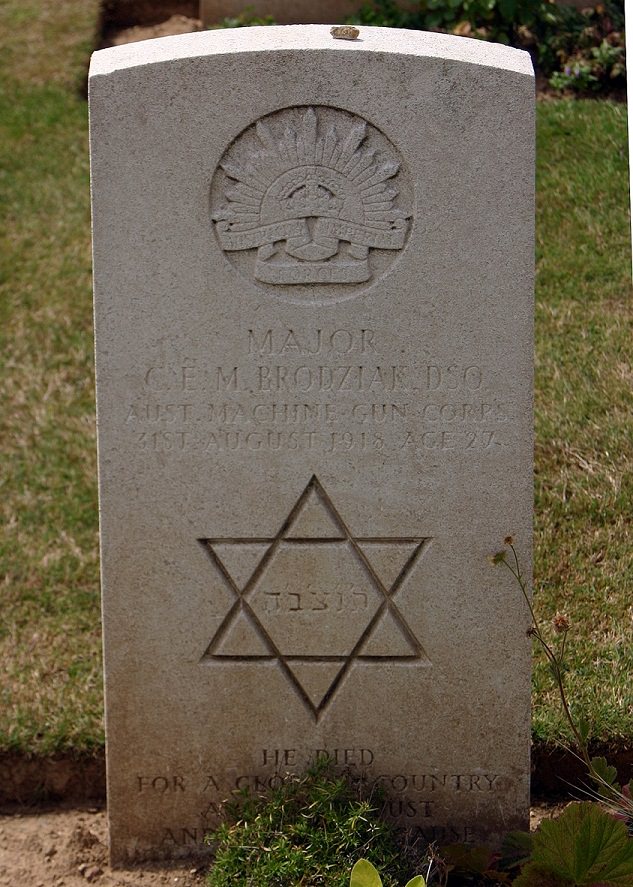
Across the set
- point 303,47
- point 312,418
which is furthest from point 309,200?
point 312,418

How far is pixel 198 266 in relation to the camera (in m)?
3.01

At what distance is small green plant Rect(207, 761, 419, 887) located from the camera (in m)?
2.94

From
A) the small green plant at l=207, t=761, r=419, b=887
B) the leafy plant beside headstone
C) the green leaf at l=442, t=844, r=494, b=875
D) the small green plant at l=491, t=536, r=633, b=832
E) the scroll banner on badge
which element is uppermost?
Result: the leafy plant beside headstone

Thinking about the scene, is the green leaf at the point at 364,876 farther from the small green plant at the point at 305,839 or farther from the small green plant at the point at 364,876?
the small green plant at the point at 305,839

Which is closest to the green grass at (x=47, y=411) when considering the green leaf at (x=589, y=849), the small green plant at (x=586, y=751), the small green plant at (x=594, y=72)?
the small green plant at (x=586, y=751)

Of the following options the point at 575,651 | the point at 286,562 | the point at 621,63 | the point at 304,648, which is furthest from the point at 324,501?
the point at 621,63

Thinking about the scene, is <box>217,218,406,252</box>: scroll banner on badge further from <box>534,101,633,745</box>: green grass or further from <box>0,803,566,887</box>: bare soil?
<box>0,803,566,887</box>: bare soil

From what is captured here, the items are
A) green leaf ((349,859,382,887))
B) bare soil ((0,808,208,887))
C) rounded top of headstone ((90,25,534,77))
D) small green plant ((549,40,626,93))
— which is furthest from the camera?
small green plant ((549,40,626,93))

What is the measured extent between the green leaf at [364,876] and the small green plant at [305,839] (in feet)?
0.93

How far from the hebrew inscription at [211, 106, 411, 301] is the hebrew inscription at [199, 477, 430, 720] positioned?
55 cm

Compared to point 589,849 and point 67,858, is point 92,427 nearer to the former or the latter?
point 67,858

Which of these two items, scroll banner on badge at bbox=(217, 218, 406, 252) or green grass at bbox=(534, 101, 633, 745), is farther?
green grass at bbox=(534, 101, 633, 745)

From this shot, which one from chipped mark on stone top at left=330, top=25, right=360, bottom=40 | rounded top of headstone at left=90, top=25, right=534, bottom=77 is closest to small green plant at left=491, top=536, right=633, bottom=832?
rounded top of headstone at left=90, top=25, right=534, bottom=77

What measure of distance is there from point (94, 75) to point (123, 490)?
3.38 ft
